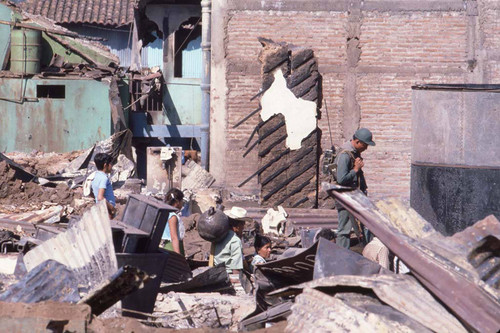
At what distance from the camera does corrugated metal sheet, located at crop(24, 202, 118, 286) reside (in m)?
5.47

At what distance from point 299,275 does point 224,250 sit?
2.08 m

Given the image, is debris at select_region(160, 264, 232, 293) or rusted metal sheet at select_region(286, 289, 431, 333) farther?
debris at select_region(160, 264, 232, 293)

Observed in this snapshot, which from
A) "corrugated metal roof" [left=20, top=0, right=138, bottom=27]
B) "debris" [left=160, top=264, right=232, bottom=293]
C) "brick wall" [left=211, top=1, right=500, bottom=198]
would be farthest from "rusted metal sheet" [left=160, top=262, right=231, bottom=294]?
"corrugated metal roof" [left=20, top=0, right=138, bottom=27]

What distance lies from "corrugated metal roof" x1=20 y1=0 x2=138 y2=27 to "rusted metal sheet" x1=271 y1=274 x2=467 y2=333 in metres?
18.6

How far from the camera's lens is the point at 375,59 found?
1426cm

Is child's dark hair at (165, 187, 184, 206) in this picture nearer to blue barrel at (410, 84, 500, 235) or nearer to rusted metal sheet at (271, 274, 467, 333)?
blue barrel at (410, 84, 500, 235)

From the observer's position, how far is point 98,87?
19.8m

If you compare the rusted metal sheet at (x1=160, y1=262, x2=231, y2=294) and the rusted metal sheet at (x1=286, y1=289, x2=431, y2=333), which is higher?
the rusted metal sheet at (x1=286, y1=289, x2=431, y2=333)

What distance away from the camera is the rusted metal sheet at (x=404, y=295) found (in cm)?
452

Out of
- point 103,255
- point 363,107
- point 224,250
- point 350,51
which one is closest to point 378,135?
point 363,107

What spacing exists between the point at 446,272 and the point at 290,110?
924cm

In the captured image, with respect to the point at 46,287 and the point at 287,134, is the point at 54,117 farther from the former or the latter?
the point at 46,287

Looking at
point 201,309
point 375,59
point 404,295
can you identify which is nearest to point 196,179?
point 375,59

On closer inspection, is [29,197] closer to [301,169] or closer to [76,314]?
[301,169]
